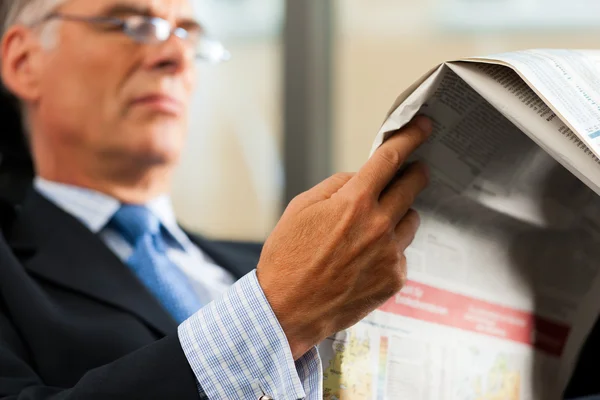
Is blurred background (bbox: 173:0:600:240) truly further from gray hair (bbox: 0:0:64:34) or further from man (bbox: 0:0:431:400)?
gray hair (bbox: 0:0:64:34)

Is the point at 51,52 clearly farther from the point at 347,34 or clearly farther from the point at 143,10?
the point at 347,34

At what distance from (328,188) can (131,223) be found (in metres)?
0.66

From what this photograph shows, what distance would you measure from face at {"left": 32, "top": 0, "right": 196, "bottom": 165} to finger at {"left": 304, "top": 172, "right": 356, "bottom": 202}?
654mm

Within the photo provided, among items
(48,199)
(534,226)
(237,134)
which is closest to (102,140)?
(48,199)

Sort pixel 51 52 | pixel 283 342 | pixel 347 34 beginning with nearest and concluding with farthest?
pixel 283 342 < pixel 51 52 < pixel 347 34

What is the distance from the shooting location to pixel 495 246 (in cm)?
82

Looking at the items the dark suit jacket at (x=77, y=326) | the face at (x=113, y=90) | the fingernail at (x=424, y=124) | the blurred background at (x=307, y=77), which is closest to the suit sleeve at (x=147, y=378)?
the dark suit jacket at (x=77, y=326)

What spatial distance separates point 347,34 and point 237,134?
485 mm

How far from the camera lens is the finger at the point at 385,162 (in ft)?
2.18

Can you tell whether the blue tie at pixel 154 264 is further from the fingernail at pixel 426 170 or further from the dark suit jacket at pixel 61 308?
the fingernail at pixel 426 170

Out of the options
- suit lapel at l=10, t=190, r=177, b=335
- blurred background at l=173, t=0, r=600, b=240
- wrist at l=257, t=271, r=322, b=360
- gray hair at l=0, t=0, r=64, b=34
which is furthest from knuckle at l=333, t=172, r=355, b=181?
blurred background at l=173, t=0, r=600, b=240

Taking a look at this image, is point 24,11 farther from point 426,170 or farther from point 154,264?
point 426,170

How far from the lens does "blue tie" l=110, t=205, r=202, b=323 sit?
1.17 metres

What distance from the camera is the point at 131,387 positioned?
0.71m
